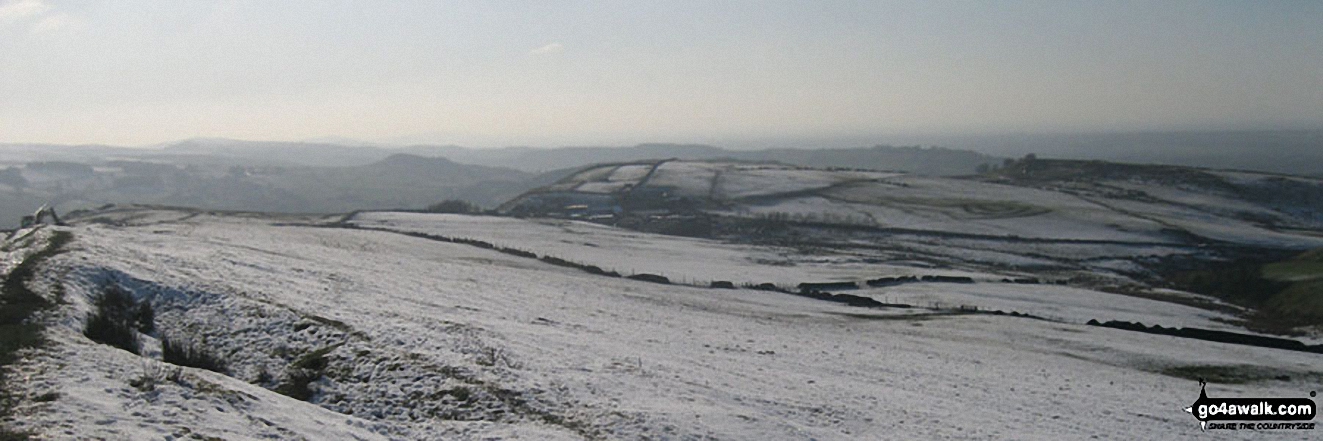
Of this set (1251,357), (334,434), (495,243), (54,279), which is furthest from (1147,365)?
(495,243)

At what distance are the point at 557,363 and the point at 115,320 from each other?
496 inches

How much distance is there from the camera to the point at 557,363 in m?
21.0

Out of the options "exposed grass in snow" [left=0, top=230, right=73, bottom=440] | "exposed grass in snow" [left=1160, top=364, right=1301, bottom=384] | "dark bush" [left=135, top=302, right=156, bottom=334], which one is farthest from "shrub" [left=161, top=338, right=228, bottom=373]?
"exposed grass in snow" [left=1160, top=364, right=1301, bottom=384]

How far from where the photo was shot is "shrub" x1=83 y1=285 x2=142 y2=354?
62.9 feet

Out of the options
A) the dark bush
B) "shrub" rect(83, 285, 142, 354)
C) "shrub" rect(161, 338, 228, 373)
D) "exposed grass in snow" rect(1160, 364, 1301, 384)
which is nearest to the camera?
"shrub" rect(161, 338, 228, 373)

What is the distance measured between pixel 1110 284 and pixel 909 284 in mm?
19889

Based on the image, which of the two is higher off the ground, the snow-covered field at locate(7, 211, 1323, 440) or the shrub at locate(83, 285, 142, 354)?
the shrub at locate(83, 285, 142, 354)

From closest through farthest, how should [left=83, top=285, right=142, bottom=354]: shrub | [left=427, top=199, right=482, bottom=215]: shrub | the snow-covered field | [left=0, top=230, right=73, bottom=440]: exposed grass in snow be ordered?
[left=0, top=230, right=73, bottom=440]: exposed grass in snow, the snow-covered field, [left=83, top=285, right=142, bottom=354]: shrub, [left=427, top=199, right=482, bottom=215]: shrub

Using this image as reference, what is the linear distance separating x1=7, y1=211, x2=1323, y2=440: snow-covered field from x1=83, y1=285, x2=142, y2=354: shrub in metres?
0.46

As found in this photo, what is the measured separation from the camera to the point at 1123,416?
73.9ft

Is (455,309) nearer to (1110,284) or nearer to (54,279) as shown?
(54,279)

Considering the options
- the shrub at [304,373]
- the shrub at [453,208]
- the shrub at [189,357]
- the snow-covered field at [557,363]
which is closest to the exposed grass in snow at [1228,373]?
the snow-covered field at [557,363]

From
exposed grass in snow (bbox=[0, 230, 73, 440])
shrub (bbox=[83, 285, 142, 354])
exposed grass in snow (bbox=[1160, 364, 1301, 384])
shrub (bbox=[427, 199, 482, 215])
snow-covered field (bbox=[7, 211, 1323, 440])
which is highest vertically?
exposed grass in snow (bbox=[0, 230, 73, 440])

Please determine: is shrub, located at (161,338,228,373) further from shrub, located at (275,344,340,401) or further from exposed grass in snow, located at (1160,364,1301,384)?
exposed grass in snow, located at (1160,364,1301,384)
